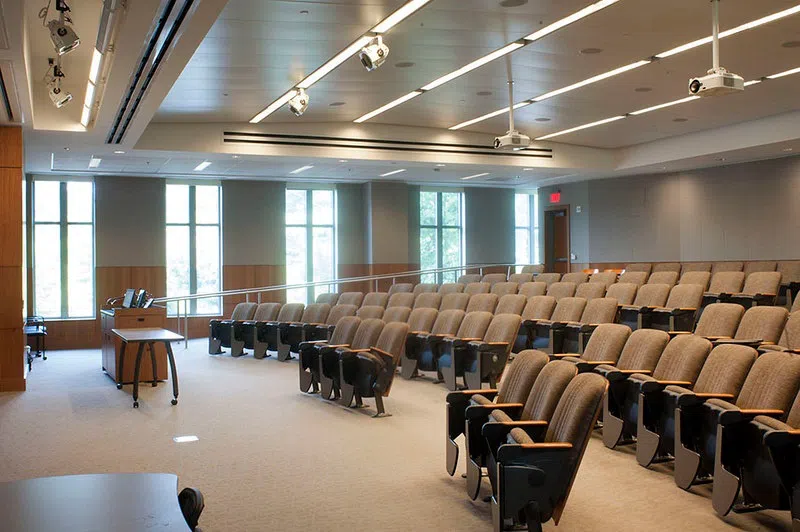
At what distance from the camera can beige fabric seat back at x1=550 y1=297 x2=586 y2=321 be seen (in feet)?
31.0

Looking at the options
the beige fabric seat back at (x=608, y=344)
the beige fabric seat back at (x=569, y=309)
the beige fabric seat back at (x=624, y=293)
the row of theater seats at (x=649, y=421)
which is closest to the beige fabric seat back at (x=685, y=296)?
the beige fabric seat back at (x=624, y=293)

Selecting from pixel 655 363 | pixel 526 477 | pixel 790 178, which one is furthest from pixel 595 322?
Result: pixel 790 178

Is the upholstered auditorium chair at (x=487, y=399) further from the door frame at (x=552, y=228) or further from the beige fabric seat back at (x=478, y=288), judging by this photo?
the door frame at (x=552, y=228)

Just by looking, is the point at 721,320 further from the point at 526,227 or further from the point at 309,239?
the point at 526,227

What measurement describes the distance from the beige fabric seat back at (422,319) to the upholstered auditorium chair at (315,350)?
3.25ft

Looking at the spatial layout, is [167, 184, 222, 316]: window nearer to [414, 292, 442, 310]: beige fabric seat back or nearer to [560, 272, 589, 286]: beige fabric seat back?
[414, 292, 442, 310]: beige fabric seat back

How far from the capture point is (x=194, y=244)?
1747 centimetres

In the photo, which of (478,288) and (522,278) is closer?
(478,288)

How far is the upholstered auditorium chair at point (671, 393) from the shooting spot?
5125 mm

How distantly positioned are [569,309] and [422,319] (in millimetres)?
1868

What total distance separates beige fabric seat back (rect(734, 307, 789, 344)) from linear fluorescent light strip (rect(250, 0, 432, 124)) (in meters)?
4.13

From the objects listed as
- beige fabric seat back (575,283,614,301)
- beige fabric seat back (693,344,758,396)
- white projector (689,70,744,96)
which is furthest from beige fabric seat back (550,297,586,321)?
beige fabric seat back (693,344,758,396)

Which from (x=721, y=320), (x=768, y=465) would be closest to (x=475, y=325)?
(x=721, y=320)

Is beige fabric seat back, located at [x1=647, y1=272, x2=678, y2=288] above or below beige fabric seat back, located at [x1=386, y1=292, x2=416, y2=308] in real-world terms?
above
